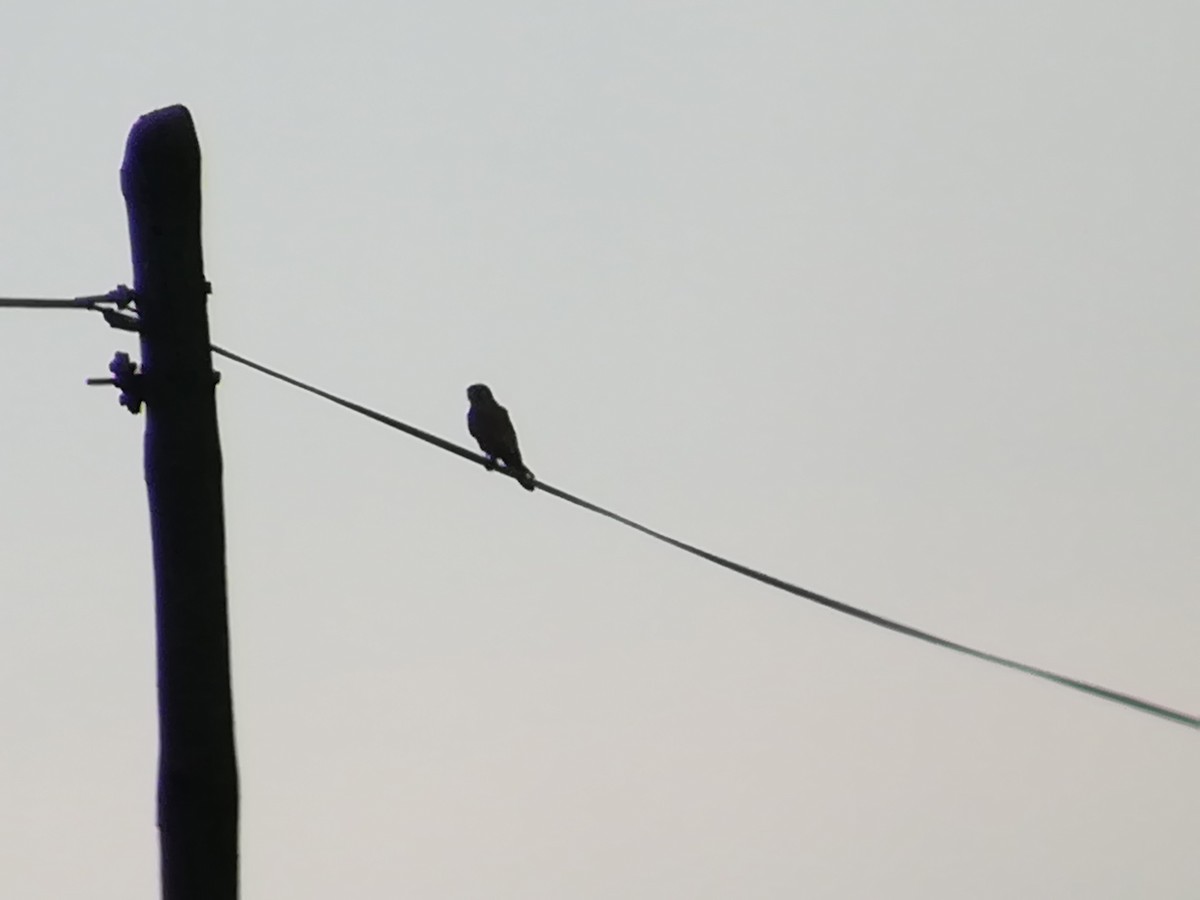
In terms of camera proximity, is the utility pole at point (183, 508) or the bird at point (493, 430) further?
the bird at point (493, 430)

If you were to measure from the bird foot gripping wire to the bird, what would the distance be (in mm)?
4453

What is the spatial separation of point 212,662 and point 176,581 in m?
0.26

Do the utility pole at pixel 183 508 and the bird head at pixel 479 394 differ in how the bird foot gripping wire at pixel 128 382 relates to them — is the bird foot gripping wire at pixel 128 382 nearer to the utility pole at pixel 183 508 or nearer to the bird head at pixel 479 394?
the utility pole at pixel 183 508

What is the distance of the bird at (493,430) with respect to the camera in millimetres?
11438

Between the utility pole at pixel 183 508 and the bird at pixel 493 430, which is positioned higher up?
the bird at pixel 493 430

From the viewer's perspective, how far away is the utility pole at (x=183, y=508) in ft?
21.1

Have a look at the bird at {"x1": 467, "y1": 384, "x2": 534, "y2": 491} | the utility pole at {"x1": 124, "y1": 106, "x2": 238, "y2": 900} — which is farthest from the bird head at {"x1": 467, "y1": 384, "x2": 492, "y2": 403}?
the utility pole at {"x1": 124, "y1": 106, "x2": 238, "y2": 900}

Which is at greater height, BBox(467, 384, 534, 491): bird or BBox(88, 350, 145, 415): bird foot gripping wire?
BBox(467, 384, 534, 491): bird

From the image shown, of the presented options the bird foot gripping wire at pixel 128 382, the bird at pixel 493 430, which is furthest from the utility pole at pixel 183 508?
the bird at pixel 493 430

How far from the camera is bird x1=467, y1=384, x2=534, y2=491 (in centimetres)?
1144

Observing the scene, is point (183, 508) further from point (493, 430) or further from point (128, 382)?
point (493, 430)

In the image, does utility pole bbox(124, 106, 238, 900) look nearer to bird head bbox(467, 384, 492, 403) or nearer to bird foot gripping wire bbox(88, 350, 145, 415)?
bird foot gripping wire bbox(88, 350, 145, 415)

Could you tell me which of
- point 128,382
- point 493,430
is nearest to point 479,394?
point 493,430

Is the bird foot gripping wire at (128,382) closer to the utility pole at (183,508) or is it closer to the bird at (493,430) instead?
the utility pole at (183,508)
